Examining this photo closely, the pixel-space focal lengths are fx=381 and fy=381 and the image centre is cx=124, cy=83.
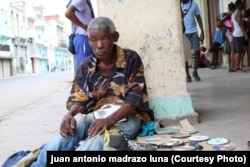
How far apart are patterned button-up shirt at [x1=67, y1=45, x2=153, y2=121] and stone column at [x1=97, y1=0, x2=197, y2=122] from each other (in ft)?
2.63

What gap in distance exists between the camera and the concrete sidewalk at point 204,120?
3426mm

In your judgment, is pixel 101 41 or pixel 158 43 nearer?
pixel 101 41

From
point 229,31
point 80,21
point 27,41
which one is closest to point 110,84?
point 80,21

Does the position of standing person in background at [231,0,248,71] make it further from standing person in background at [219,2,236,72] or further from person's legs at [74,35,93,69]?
person's legs at [74,35,93,69]

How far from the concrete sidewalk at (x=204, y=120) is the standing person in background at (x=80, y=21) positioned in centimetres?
95

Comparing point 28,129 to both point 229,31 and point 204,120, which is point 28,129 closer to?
point 204,120

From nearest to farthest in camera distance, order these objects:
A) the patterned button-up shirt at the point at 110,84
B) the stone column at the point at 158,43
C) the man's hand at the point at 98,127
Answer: the man's hand at the point at 98,127
the patterned button-up shirt at the point at 110,84
the stone column at the point at 158,43

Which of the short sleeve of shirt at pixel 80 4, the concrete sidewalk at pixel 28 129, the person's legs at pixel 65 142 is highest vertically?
the short sleeve of shirt at pixel 80 4

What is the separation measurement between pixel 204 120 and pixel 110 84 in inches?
54.7

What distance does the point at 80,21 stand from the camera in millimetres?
3744

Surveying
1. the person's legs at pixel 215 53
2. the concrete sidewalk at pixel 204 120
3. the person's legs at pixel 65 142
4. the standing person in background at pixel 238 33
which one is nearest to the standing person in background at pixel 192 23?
the concrete sidewalk at pixel 204 120

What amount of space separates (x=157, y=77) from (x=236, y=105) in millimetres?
1318

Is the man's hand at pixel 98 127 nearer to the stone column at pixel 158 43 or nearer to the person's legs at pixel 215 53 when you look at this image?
the stone column at pixel 158 43

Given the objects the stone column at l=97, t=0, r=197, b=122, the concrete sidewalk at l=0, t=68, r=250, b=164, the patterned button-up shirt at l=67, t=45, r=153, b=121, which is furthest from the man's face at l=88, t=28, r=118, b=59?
the concrete sidewalk at l=0, t=68, r=250, b=164
